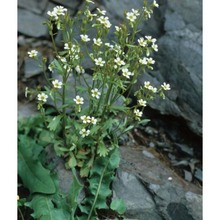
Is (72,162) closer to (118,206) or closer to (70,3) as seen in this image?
(118,206)

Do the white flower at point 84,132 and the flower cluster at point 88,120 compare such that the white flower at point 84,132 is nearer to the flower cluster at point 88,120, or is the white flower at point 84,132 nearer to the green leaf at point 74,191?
the flower cluster at point 88,120

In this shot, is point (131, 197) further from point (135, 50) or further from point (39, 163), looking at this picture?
point (135, 50)

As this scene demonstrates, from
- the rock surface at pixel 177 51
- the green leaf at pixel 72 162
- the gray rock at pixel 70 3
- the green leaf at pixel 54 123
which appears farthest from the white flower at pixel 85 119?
the gray rock at pixel 70 3

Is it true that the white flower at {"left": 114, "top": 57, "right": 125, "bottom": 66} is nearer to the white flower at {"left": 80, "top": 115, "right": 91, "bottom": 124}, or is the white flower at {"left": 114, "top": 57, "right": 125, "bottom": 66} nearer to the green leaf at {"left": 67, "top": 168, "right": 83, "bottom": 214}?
the white flower at {"left": 80, "top": 115, "right": 91, "bottom": 124}

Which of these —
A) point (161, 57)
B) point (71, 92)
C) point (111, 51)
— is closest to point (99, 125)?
point (111, 51)

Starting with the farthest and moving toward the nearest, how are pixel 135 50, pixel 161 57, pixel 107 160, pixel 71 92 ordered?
pixel 161 57, pixel 71 92, pixel 107 160, pixel 135 50
